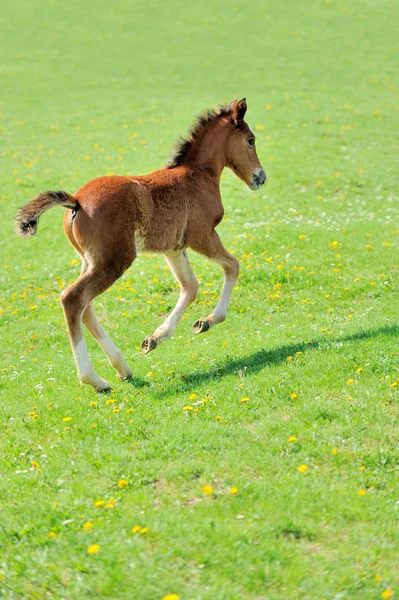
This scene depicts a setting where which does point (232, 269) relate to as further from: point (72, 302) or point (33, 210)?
point (33, 210)

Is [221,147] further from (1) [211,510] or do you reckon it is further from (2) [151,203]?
(1) [211,510]

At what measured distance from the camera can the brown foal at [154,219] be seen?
27.5ft

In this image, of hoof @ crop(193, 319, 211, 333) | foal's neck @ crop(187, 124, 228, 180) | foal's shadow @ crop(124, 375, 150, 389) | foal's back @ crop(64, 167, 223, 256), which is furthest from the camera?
foal's neck @ crop(187, 124, 228, 180)

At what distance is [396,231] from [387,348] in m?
7.21

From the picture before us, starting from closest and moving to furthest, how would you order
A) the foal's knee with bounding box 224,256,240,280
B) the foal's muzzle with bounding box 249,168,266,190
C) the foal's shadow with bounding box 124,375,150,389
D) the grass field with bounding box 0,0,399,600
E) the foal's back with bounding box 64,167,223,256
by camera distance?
the grass field with bounding box 0,0,399,600 → the foal's back with bounding box 64,167,223,256 → the foal's shadow with bounding box 124,375,150,389 → the foal's knee with bounding box 224,256,240,280 → the foal's muzzle with bounding box 249,168,266,190

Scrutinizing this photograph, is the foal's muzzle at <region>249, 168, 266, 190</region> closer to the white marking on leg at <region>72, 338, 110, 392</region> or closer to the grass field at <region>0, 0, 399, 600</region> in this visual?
the grass field at <region>0, 0, 399, 600</region>

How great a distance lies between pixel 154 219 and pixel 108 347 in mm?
1615

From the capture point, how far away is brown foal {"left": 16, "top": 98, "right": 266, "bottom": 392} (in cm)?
839

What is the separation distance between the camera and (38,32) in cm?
4366

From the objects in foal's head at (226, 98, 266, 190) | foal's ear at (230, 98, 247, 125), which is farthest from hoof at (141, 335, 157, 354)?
foal's ear at (230, 98, 247, 125)

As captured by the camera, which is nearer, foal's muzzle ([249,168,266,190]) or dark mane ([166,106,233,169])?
dark mane ([166,106,233,169])

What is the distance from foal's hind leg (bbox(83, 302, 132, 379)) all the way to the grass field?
22 centimetres

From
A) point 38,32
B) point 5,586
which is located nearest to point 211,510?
point 5,586

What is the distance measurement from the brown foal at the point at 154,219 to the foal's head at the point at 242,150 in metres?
0.01
